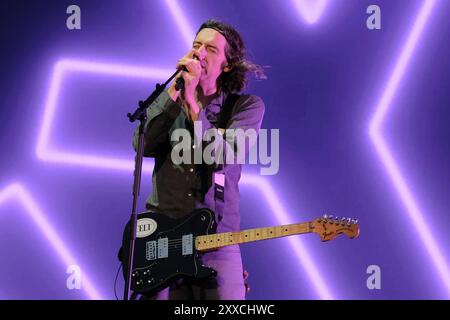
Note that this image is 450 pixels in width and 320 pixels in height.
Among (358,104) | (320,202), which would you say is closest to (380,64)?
(358,104)

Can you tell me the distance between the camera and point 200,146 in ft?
8.70

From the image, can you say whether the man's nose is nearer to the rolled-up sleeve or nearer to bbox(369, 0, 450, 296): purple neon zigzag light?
the rolled-up sleeve

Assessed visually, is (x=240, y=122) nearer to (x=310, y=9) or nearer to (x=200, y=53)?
(x=200, y=53)

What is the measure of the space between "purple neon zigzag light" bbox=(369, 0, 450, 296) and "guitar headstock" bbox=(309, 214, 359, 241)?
37.5 inches

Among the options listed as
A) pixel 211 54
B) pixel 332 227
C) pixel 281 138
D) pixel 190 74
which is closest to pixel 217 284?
pixel 332 227

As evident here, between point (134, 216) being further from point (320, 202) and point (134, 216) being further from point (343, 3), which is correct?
point (343, 3)

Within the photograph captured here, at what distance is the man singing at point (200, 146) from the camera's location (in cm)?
261

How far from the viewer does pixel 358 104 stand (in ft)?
11.9

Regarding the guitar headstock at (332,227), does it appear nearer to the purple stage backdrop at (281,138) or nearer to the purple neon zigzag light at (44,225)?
the purple stage backdrop at (281,138)

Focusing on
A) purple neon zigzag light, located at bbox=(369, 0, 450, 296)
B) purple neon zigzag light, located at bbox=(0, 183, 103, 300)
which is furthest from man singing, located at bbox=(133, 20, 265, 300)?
purple neon zigzag light, located at bbox=(0, 183, 103, 300)

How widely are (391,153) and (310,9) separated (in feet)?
2.76

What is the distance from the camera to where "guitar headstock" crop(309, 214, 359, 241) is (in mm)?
2658

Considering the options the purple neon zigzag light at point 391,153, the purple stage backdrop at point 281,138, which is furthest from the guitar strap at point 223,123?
the purple neon zigzag light at point 391,153

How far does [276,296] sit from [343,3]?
1505 millimetres
